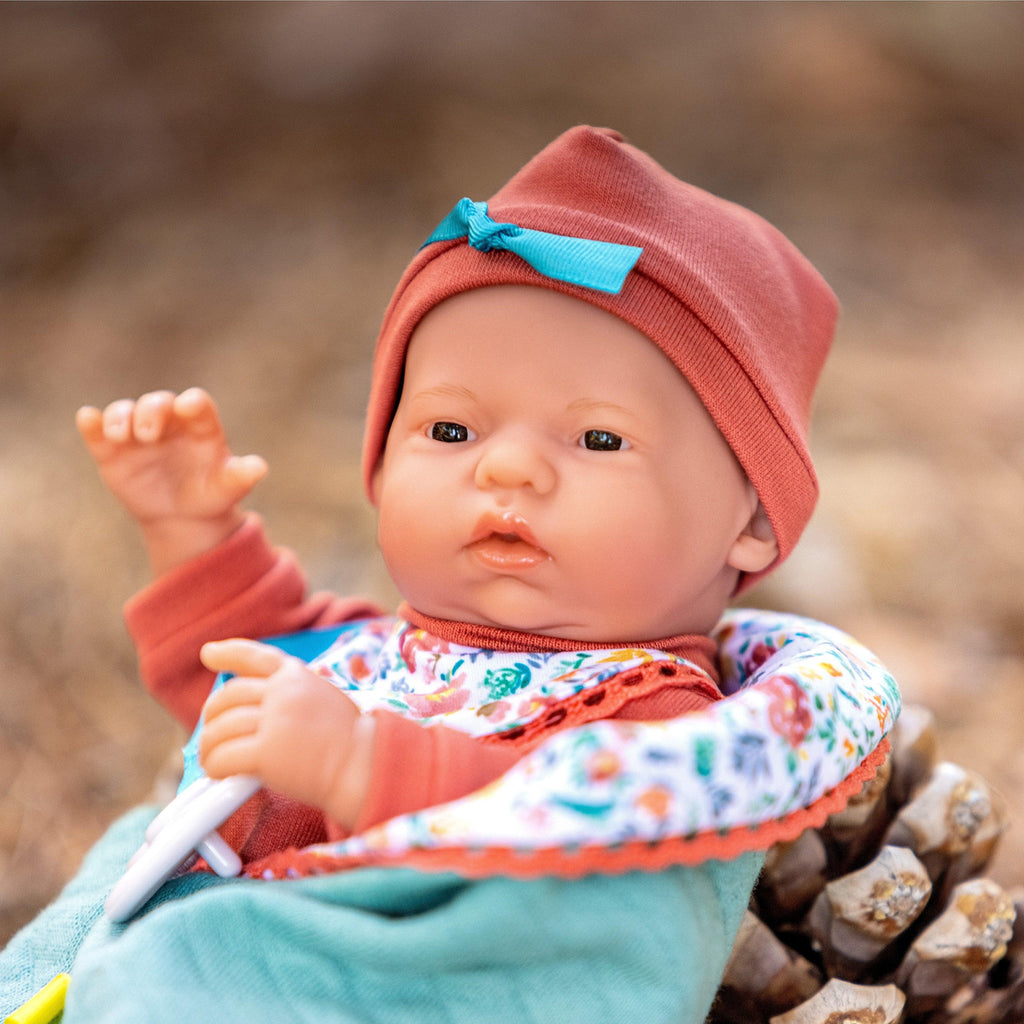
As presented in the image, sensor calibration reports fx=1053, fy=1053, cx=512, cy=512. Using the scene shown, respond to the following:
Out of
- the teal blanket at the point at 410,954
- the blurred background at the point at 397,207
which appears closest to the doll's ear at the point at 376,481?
the teal blanket at the point at 410,954

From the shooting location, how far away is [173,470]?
1136mm

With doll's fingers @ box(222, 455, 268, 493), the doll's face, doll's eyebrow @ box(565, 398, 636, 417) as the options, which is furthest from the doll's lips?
doll's fingers @ box(222, 455, 268, 493)

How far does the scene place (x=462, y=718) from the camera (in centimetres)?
87

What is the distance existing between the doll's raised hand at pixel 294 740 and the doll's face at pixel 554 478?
0.21 meters

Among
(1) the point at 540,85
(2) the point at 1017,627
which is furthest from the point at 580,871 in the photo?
(1) the point at 540,85

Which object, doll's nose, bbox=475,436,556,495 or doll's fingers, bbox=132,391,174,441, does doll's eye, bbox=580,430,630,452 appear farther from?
doll's fingers, bbox=132,391,174,441

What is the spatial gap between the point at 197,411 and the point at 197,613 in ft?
0.70

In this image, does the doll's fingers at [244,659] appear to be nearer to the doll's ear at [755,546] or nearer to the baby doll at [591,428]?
the baby doll at [591,428]

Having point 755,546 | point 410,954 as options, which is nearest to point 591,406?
point 755,546

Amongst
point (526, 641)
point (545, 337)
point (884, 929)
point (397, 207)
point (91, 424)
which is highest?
point (397, 207)

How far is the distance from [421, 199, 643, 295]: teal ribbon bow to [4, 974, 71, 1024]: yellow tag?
67cm

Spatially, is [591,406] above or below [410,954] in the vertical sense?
above

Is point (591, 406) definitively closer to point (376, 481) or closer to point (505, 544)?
point (505, 544)

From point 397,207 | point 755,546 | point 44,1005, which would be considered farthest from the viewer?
point 397,207
